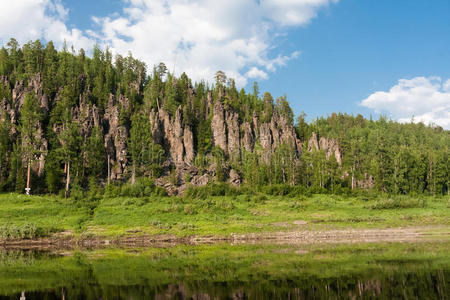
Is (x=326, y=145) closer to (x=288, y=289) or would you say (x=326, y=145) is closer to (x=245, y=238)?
(x=245, y=238)

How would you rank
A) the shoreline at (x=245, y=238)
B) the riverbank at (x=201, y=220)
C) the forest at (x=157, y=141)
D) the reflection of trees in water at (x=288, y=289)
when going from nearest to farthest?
the reflection of trees in water at (x=288, y=289), the shoreline at (x=245, y=238), the riverbank at (x=201, y=220), the forest at (x=157, y=141)

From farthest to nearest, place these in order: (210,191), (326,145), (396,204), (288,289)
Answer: (326,145)
(210,191)
(396,204)
(288,289)

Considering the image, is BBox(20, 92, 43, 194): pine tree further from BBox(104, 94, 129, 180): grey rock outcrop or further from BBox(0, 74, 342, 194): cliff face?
BBox(104, 94, 129, 180): grey rock outcrop

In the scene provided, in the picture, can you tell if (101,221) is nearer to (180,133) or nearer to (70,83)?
(180,133)

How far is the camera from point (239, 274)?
2586 cm

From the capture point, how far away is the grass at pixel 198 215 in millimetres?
54125

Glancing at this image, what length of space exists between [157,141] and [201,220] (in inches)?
2314

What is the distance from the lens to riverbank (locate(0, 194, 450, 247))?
51.0 meters

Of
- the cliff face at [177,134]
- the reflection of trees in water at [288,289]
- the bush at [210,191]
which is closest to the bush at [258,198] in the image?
the bush at [210,191]

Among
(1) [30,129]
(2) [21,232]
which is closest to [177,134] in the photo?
(1) [30,129]

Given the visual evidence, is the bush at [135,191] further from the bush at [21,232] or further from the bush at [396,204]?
the bush at [396,204]

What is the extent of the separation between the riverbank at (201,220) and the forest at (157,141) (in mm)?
15223

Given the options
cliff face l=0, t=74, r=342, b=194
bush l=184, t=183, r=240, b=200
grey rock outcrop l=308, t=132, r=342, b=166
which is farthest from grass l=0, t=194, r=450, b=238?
grey rock outcrop l=308, t=132, r=342, b=166

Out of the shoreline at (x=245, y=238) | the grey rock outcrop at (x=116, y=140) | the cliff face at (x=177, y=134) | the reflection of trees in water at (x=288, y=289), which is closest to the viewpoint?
the reflection of trees in water at (x=288, y=289)
